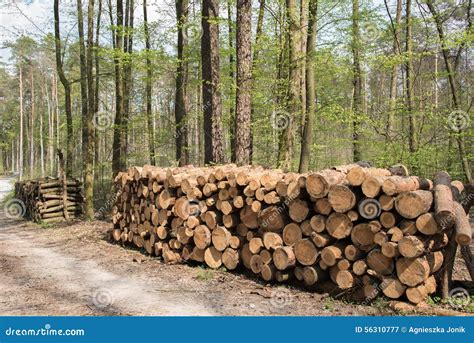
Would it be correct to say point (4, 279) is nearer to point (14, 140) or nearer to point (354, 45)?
point (354, 45)

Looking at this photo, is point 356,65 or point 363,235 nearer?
point 363,235

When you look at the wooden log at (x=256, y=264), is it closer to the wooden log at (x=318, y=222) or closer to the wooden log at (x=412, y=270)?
the wooden log at (x=318, y=222)

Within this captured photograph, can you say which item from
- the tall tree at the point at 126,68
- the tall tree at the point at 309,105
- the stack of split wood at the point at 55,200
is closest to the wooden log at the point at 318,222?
the tall tree at the point at 309,105

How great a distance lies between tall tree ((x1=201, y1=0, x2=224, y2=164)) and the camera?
423 inches

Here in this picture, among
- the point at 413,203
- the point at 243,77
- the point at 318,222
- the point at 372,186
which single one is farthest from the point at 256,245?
the point at 243,77

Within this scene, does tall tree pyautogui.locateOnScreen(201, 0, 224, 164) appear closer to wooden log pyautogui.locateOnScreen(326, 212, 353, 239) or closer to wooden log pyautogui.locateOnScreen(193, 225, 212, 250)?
wooden log pyautogui.locateOnScreen(193, 225, 212, 250)

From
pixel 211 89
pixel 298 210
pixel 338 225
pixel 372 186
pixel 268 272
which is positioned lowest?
pixel 268 272

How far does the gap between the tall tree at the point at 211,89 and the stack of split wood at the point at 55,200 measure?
298 inches

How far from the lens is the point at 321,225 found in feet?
19.6

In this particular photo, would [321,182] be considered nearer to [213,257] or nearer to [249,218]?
[249,218]

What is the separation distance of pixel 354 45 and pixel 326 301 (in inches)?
430

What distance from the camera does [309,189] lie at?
19.8 feet

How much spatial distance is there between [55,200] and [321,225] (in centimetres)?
1284

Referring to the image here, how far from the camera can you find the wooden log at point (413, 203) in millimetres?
5141
